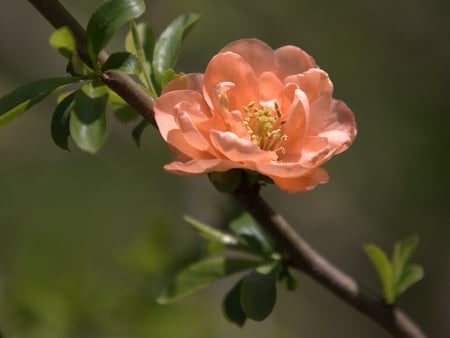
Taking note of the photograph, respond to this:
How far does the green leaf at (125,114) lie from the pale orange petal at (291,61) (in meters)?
0.24

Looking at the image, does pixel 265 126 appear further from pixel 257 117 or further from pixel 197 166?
pixel 197 166

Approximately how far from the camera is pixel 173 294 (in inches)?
43.9

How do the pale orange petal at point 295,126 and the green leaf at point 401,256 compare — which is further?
the green leaf at point 401,256

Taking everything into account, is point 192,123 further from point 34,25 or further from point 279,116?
point 34,25

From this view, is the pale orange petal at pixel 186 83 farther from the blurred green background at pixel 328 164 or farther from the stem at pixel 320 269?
the blurred green background at pixel 328 164

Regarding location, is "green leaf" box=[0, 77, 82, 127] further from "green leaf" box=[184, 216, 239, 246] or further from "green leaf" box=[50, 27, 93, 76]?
"green leaf" box=[184, 216, 239, 246]

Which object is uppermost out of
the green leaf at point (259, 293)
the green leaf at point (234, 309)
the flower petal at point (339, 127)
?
the flower petal at point (339, 127)

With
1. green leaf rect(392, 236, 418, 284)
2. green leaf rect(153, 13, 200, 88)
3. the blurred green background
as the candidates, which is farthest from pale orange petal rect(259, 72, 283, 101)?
the blurred green background

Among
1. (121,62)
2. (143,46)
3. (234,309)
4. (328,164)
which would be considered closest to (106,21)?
(121,62)

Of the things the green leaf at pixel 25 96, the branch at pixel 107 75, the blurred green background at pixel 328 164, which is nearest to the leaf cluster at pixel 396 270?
the branch at pixel 107 75

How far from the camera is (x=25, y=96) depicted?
87 centimetres

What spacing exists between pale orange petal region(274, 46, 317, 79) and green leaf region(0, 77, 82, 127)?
0.97 feet

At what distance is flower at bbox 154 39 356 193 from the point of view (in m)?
0.86

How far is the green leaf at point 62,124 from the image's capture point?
898 millimetres
